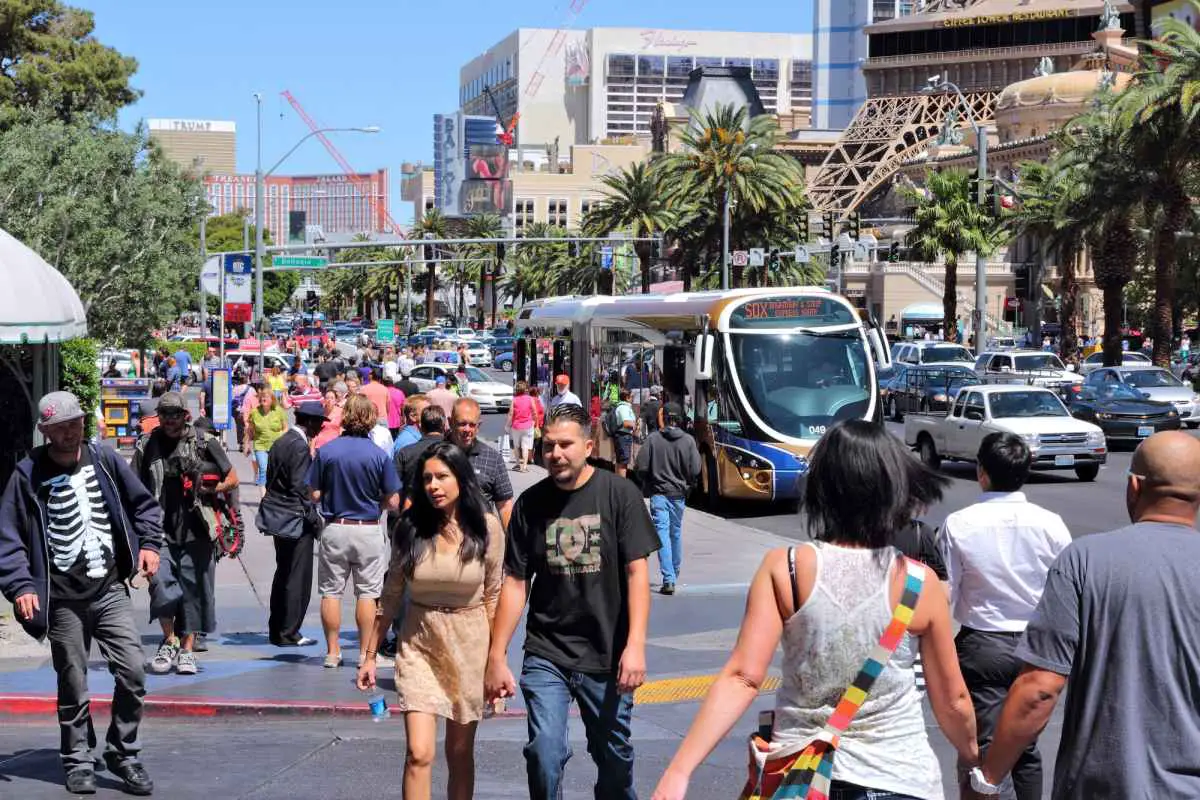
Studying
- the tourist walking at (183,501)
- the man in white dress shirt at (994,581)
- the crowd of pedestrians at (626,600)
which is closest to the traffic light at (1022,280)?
the crowd of pedestrians at (626,600)

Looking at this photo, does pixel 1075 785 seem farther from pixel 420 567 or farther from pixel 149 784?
pixel 149 784

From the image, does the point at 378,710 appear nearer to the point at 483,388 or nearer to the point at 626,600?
the point at 626,600

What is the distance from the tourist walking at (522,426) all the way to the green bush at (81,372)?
6.66 m

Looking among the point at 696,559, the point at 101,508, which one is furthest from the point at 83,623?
the point at 696,559

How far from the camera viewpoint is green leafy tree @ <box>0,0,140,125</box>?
47.8 m

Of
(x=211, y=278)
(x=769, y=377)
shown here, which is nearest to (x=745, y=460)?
(x=769, y=377)

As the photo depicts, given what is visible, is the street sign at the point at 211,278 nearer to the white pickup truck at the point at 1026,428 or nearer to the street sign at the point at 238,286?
the street sign at the point at 238,286

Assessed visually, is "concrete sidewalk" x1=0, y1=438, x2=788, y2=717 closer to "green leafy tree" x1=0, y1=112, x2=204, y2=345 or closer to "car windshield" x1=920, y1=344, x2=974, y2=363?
"green leafy tree" x1=0, y1=112, x2=204, y2=345

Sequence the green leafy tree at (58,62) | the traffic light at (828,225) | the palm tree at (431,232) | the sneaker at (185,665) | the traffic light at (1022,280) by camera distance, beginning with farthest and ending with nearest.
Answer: the palm tree at (431,232)
the traffic light at (1022,280)
the traffic light at (828,225)
the green leafy tree at (58,62)
the sneaker at (185,665)

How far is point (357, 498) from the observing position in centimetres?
1052

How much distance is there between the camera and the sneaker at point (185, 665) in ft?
35.3

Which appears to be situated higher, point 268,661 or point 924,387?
point 924,387

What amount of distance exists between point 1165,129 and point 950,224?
19873mm

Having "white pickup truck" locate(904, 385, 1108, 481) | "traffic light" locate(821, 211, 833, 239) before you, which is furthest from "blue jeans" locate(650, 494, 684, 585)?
"traffic light" locate(821, 211, 833, 239)
